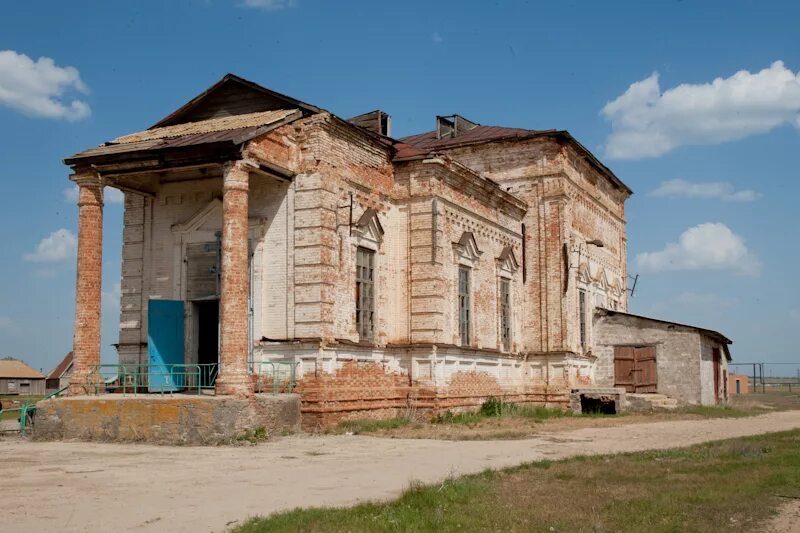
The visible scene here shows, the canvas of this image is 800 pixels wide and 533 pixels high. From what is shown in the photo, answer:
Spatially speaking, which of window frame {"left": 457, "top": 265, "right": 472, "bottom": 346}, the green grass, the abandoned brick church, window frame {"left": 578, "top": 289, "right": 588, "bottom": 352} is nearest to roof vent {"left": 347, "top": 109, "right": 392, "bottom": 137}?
the abandoned brick church

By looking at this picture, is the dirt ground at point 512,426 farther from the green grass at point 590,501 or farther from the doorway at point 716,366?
the green grass at point 590,501

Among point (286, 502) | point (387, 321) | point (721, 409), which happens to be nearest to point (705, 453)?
point (286, 502)

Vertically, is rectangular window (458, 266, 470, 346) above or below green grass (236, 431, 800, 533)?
above

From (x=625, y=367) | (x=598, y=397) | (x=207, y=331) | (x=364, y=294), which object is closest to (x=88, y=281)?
(x=207, y=331)

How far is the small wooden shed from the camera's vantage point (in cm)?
6122

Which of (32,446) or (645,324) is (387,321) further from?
(645,324)

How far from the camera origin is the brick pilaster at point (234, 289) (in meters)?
15.1

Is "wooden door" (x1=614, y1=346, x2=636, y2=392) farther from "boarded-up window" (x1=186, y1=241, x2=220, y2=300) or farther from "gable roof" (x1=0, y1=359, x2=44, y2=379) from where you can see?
"gable roof" (x1=0, y1=359, x2=44, y2=379)

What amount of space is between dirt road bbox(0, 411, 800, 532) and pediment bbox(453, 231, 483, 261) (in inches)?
243

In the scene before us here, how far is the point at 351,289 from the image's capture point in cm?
1841

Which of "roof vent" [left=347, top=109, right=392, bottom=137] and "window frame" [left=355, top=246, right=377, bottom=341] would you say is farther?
"roof vent" [left=347, top=109, right=392, bottom=137]

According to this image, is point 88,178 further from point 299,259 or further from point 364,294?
point 364,294

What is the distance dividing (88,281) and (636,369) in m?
18.7

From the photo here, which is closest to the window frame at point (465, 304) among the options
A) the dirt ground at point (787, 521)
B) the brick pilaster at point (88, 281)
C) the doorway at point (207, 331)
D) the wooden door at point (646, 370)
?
the doorway at point (207, 331)
